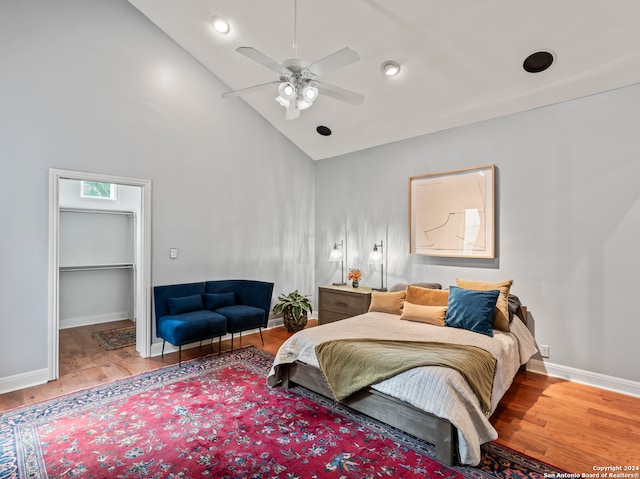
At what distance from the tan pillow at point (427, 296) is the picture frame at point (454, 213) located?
2.25 ft

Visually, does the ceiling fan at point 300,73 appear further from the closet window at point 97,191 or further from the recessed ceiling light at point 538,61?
the closet window at point 97,191

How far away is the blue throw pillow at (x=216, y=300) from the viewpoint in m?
4.33

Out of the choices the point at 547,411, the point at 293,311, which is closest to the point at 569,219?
the point at 547,411

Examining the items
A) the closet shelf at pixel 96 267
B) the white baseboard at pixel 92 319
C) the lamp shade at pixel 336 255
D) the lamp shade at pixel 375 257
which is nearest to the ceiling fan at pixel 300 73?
the lamp shade at pixel 375 257

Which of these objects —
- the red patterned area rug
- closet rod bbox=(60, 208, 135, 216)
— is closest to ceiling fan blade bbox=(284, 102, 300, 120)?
the red patterned area rug

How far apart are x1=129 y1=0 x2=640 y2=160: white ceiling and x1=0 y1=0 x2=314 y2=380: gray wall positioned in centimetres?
52

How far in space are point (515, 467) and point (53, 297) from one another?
4.08m

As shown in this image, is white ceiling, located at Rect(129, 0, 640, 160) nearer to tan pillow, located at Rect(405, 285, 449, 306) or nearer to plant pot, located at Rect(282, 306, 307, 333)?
tan pillow, located at Rect(405, 285, 449, 306)

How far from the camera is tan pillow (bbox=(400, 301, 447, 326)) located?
3350 mm

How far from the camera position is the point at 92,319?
18.0 ft

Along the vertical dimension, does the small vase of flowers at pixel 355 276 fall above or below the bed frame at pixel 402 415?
above

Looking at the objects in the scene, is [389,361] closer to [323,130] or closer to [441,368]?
[441,368]

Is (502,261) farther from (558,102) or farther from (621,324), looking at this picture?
(558,102)

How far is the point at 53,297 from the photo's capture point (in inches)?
132
